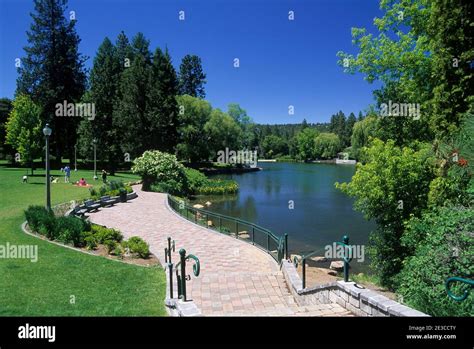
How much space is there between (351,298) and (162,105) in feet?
125

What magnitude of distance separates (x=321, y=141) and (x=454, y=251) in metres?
101

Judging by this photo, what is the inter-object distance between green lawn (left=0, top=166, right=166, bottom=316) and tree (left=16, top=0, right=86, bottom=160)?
32266 millimetres

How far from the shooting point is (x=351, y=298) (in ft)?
20.1

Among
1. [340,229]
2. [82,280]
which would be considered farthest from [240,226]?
[82,280]

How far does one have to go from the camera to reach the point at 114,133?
4184cm

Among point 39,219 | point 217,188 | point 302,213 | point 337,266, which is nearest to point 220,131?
point 217,188

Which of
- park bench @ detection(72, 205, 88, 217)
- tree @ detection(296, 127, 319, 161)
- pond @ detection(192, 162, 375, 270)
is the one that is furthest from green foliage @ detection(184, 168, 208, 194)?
tree @ detection(296, 127, 319, 161)

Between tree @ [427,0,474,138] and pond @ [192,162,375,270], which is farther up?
tree @ [427,0,474,138]

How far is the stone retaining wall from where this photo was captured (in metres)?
4.99

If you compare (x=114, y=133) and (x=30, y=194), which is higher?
(x=114, y=133)

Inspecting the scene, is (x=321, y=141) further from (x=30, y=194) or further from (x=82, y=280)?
(x=82, y=280)

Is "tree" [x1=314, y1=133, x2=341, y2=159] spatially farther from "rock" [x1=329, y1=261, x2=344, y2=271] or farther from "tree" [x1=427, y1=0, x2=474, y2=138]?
"tree" [x1=427, y1=0, x2=474, y2=138]

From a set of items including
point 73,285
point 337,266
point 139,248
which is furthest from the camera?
point 337,266

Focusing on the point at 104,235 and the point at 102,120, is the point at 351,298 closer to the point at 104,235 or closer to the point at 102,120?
the point at 104,235
